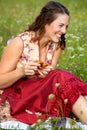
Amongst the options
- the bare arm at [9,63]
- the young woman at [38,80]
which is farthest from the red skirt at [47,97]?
the bare arm at [9,63]

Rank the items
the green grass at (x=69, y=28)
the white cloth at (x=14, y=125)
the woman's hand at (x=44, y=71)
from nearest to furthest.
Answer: the white cloth at (x=14, y=125) < the woman's hand at (x=44, y=71) < the green grass at (x=69, y=28)

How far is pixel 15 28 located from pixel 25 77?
192 inches

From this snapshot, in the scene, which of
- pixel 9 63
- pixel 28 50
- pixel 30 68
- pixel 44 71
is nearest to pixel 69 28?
pixel 28 50

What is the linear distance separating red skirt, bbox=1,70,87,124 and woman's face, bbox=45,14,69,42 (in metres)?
0.40

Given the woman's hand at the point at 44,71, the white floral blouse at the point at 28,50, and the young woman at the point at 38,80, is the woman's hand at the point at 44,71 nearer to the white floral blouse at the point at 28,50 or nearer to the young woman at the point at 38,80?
the young woman at the point at 38,80

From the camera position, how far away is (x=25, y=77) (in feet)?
17.2

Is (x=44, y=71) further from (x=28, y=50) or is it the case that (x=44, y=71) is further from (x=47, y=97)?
(x=28, y=50)

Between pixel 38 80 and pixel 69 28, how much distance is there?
5321 millimetres

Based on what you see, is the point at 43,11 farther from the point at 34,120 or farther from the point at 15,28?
the point at 15,28

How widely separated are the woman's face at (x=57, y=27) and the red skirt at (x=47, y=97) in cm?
40

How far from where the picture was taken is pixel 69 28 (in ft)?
33.9

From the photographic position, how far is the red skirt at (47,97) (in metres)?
4.88

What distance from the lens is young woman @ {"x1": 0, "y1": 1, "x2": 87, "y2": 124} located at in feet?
16.0

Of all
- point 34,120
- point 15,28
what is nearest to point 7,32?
point 15,28
